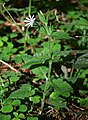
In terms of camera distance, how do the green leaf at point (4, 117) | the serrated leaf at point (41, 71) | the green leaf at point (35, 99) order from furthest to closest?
the serrated leaf at point (41, 71), the green leaf at point (35, 99), the green leaf at point (4, 117)

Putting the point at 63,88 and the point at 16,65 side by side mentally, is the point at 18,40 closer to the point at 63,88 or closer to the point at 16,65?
the point at 16,65

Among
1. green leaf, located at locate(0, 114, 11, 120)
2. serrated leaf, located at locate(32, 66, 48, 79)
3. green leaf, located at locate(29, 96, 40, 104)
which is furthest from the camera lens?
serrated leaf, located at locate(32, 66, 48, 79)

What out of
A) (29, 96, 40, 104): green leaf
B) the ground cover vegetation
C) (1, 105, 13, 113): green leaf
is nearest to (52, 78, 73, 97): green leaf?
the ground cover vegetation

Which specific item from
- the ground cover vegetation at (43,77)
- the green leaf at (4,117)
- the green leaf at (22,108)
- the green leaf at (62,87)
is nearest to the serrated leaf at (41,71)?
the ground cover vegetation at (43,77)

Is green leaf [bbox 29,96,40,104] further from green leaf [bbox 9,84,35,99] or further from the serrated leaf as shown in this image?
the serrated leaf

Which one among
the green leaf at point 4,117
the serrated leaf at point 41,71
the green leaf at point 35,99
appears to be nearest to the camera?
the green leaf at point 4,117

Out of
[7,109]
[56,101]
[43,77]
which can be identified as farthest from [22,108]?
[43,77]

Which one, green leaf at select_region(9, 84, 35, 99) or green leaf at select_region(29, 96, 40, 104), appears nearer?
green leaf at select_region(9, 84, 35, 99)

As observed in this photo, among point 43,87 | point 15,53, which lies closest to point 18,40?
point 15,53

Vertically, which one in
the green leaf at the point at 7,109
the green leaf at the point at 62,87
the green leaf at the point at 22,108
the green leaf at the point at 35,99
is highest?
the green leaf at the point at 62,87

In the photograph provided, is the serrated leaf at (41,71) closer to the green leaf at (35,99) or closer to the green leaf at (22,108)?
the green leaf at (35,99)

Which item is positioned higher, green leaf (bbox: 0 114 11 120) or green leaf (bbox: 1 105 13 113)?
green leaf (bbox: 1 105 13 113)

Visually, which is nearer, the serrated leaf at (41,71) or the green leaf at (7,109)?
the green leaf at (7,109)
